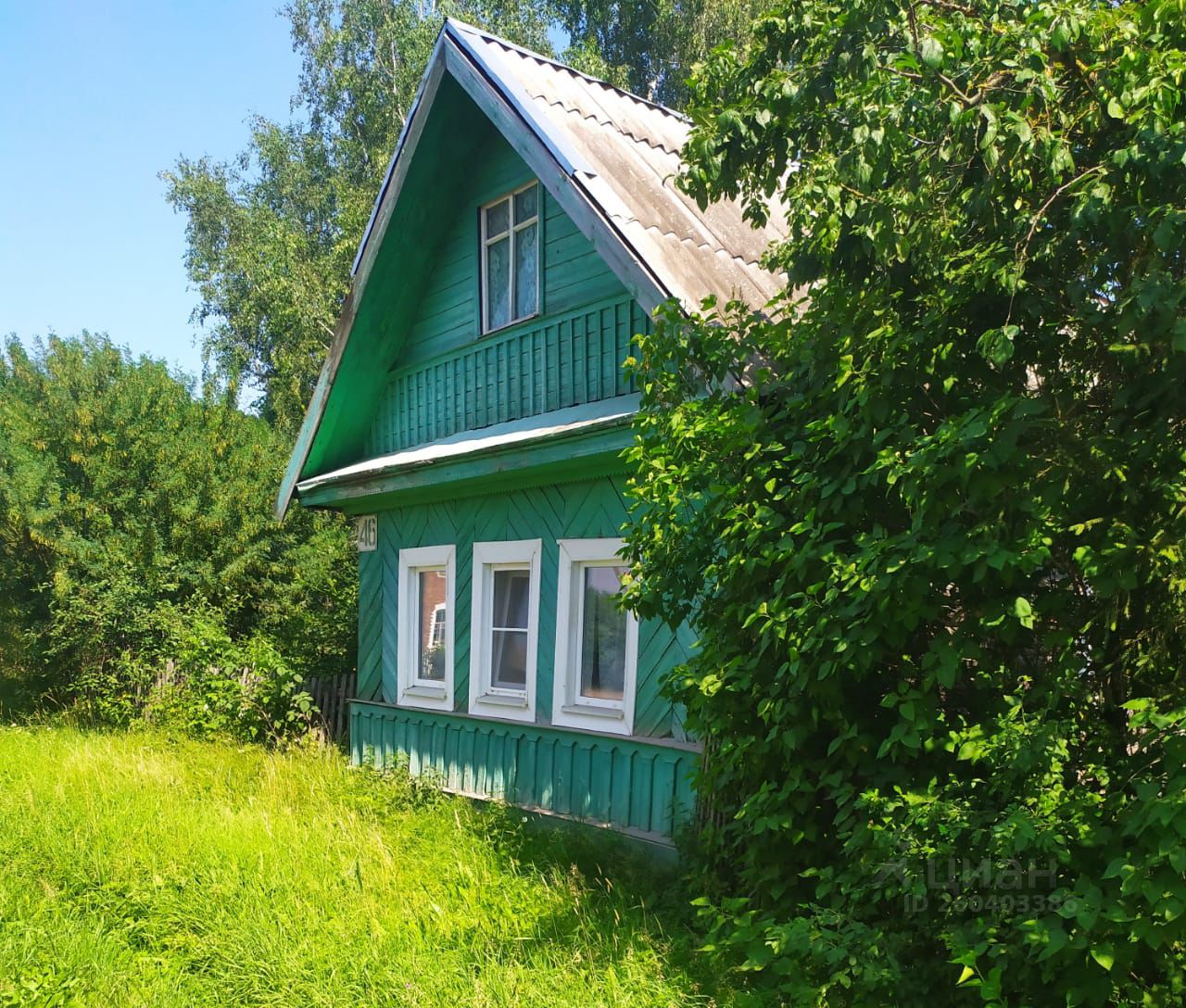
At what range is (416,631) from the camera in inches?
368

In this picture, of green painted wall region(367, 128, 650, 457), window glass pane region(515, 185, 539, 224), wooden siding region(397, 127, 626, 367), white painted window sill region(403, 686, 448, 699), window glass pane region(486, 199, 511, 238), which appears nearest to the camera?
green painted wall region(367, 128, 650, 457)

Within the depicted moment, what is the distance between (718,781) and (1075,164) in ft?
9.73

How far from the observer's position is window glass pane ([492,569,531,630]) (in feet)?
26.7

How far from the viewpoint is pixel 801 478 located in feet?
14.5

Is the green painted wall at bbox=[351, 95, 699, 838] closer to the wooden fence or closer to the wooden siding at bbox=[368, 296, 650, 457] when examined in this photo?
the wooden siding at bbox=[368, 296, 650, 457]

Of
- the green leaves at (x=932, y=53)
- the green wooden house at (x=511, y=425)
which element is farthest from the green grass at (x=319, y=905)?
the green leaves at (x=932, y=53)

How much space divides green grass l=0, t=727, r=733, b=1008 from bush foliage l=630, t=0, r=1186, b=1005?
82cm

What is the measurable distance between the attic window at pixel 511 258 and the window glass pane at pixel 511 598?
2005mm

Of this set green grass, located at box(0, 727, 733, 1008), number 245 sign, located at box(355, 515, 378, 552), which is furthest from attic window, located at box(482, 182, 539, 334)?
green grass, located at box(0, 727, 733, 1008)

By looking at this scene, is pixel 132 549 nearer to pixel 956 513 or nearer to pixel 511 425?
pixel 511 425

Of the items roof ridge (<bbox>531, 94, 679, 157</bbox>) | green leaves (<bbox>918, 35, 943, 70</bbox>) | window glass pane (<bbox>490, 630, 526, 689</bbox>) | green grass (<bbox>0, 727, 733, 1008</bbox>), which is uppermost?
roof ridge (<bbox>531, 94, 679, 157</bbox>)

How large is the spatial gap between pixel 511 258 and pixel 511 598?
2.75 m

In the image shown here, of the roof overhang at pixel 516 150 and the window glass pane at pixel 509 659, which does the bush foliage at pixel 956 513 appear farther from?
the window glass pane at pixel 509 659

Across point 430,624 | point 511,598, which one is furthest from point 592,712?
point 430,624
